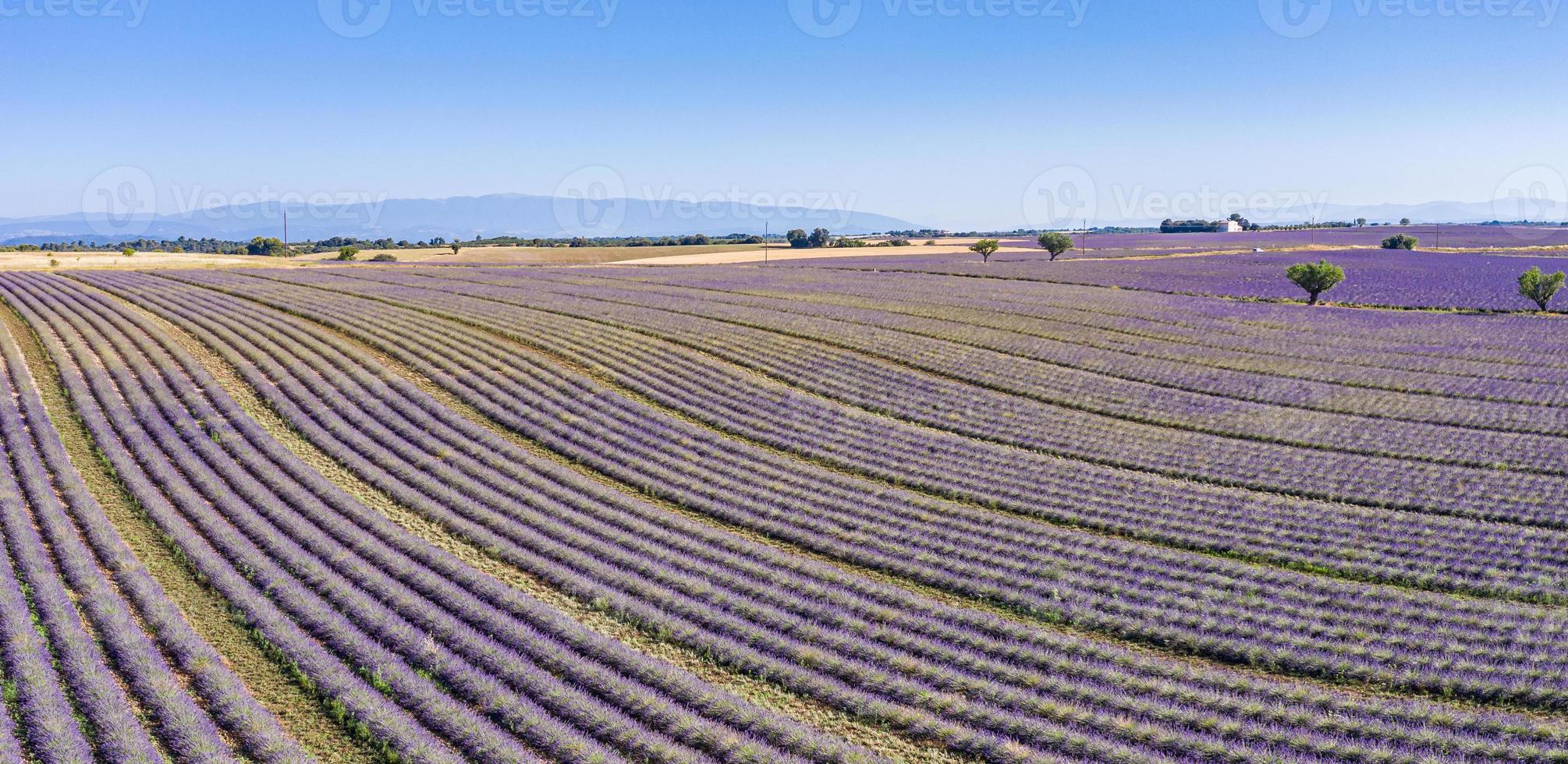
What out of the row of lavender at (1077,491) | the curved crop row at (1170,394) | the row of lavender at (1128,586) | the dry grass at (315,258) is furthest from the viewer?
the dry grass at (315,258)

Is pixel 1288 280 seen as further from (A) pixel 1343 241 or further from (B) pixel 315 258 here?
(B) pixel 315 258

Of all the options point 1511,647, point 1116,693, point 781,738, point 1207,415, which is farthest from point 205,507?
point 1207,415

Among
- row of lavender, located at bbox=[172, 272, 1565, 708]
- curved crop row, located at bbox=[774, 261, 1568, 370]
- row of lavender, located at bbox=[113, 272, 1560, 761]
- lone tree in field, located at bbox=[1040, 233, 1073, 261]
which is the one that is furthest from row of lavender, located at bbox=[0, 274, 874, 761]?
lone tree in field, located at bbox=[1040, 233, 1073, 261]

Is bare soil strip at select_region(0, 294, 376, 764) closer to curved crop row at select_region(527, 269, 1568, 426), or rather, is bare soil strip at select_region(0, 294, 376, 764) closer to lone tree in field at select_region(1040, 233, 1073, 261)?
curved crop row at select_region(527, 269, 1568, 426)

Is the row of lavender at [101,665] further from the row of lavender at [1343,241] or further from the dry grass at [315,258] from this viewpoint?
the row of lavender at [1343,241]

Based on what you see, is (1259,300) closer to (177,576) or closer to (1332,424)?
(1332,424)

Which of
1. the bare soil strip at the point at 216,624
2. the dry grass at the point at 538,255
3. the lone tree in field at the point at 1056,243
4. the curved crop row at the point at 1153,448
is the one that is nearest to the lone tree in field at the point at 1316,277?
the curved crop row at the point at 1153,448
